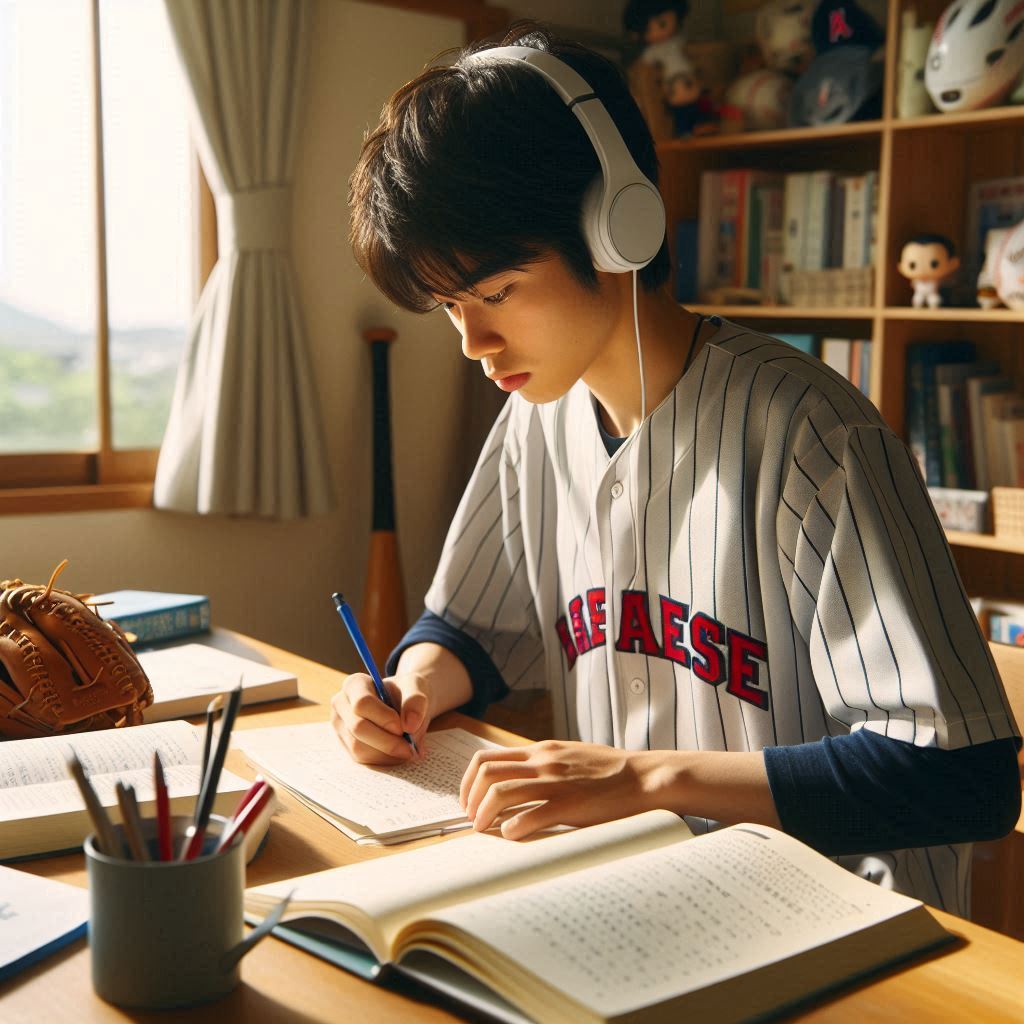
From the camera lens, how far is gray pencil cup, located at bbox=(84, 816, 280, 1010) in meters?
0.65

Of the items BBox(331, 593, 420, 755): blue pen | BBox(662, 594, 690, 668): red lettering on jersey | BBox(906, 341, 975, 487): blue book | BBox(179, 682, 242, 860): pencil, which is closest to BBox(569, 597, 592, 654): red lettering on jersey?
BBox(662, 594, 690, 668): red lettering on jersey

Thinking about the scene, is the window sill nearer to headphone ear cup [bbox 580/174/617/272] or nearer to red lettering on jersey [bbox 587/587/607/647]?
red lettering on jersey [bbox 587/587/607/647]

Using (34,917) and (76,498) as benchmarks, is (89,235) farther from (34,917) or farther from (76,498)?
(34,917)

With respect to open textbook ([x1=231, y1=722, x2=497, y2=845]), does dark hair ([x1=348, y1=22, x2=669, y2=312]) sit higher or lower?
higher

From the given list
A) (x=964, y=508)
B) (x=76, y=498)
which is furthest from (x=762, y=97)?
(x=76, y=498)

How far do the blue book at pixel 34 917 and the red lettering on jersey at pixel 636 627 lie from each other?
607mm

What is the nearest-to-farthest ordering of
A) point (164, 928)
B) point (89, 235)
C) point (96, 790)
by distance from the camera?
point (164, 928), point (96, 790), point (89, 235)

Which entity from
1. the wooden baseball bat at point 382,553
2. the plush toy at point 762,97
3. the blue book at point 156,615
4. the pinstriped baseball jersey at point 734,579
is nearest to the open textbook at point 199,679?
the blue book at point 156,615

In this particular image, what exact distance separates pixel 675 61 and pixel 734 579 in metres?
2.07

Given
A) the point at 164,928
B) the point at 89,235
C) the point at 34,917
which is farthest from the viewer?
the point at 89,235

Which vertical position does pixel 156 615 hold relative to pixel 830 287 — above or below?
below

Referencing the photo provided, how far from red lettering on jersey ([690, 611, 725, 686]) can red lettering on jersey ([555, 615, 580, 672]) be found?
0.69ft

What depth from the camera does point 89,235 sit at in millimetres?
2533

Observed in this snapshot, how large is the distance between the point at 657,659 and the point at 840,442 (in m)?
0.31
